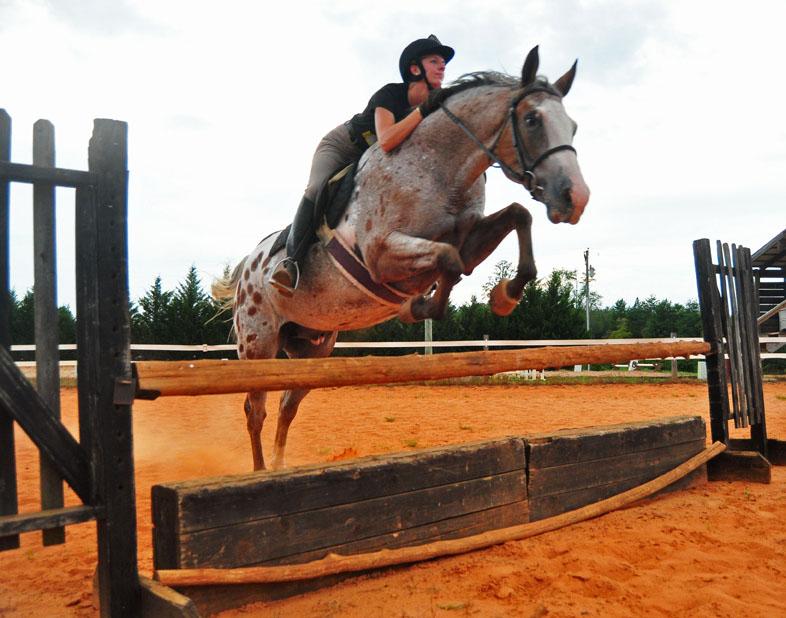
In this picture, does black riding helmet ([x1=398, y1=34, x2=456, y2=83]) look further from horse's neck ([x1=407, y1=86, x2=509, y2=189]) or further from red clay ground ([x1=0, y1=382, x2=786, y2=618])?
red clay ground ([x1=0, y1=382, x2=786, y2=618])

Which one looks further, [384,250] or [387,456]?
[384,250]

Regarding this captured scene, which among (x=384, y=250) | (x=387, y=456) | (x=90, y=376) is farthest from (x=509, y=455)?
(x=90, y=376)

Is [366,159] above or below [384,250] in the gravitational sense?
above

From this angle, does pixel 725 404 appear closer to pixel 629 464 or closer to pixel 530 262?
pixel 629 464

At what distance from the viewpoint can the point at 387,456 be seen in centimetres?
280

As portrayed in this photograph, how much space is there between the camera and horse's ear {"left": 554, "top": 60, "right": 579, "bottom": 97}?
361 cm

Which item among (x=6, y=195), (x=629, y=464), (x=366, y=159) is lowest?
(x=629, y=464)

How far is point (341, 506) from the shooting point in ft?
8.39

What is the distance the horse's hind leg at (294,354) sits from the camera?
5.10 meters

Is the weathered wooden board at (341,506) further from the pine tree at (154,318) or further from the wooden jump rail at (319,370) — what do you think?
the pine tree at (154,318)

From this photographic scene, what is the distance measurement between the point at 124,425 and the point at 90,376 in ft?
0.63

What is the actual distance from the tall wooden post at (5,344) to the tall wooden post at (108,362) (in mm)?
203

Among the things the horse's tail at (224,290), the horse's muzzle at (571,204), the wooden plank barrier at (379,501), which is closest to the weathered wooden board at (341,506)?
the wooden plank barrier at (379,501)

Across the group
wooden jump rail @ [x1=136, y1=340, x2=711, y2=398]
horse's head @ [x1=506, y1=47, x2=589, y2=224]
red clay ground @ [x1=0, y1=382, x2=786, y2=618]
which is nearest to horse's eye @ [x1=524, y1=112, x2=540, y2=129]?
horse's head @ [x1=506, y1=47, x2=589, y2=224]
